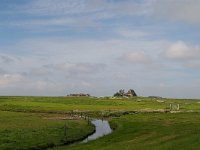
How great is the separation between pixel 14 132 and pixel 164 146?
Result: 29096mm

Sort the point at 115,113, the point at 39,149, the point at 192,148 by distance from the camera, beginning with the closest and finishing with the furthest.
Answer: the point at 192,148 < the point at 39,149 < the point at 115,113

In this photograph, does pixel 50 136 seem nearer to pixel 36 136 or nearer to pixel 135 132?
pixel 36 136

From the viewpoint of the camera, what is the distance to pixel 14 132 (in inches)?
2440

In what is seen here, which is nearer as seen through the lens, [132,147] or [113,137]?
[132,147]

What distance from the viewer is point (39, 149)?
175 ft

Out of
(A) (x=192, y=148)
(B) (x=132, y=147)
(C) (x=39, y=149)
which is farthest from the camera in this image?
(C) (x=39, y=149)

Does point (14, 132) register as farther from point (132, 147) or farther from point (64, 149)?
point (132, 147)

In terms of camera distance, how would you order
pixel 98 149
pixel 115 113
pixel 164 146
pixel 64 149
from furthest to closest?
1. pixel 115 113
2. pixel 64 149
3. pixel 98 149
4. pixel 164 146

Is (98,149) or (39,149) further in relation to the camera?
(39,149)

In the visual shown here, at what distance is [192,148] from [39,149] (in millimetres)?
23131

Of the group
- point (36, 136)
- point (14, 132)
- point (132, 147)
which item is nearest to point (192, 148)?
point (132, 147)

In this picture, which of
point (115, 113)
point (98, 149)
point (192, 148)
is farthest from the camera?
point (115, 113)

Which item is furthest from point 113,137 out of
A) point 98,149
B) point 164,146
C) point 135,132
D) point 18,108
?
point 18,108

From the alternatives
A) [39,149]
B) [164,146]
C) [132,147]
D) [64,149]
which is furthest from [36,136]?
[164,146]
